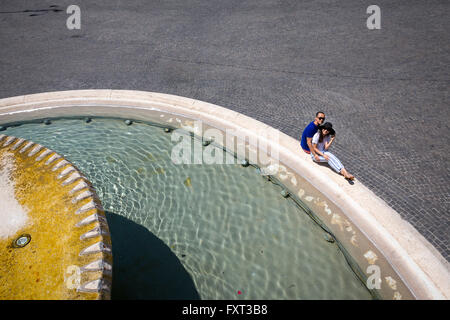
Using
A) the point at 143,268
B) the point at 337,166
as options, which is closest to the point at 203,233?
the point at 143,268

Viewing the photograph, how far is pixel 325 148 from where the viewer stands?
224 inches

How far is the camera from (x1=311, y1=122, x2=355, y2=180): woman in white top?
5.36 m

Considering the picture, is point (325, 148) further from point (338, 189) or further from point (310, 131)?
point (338, 189)

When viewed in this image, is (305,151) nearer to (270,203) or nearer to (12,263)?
(270,203)

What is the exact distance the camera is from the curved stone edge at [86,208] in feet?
9.69

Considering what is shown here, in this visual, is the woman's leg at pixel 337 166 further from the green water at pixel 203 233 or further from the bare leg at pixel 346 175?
the green water at pixel 203 233

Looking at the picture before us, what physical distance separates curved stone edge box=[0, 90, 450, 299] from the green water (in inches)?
25.7

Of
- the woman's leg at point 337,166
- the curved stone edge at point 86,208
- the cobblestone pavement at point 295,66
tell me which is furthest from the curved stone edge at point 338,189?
the curved stone edge at point 86,208

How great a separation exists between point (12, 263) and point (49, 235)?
435 mm

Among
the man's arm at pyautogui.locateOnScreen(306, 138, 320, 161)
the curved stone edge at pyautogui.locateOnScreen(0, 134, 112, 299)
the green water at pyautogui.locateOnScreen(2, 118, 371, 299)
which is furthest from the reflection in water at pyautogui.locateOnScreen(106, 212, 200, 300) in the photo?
the man's arm at pyautogui.locateOnScreen(306, 138, 320, 161)

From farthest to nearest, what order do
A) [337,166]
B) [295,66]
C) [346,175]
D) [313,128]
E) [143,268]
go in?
[295,66]
[313,128]
[337,166]
[346,175]
[143,268]

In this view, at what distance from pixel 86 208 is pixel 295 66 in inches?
300

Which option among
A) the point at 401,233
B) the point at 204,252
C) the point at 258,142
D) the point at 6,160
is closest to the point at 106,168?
the point at 6,160

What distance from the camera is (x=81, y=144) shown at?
6.94 meters
